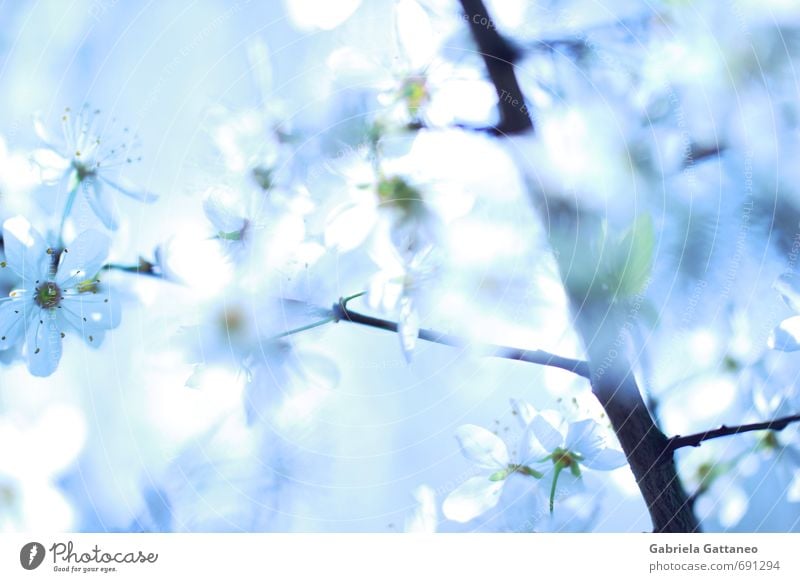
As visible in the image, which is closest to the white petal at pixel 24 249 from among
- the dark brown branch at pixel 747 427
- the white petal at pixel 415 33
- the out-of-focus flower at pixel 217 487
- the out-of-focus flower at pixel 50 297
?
the out-of-focus flower at pixel 50 297

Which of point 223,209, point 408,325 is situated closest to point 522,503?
point 408,325

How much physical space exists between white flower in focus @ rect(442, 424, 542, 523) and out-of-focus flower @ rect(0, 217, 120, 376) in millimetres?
220

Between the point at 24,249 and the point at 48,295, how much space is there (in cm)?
3

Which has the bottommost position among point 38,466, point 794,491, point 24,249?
point 794,491

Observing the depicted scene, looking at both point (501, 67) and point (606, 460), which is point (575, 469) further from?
point (501, 67)

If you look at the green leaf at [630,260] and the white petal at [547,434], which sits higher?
the green leaf at [630,260]

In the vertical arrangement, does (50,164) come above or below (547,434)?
above

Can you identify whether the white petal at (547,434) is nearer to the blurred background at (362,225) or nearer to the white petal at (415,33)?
the blurred background at (362,225)

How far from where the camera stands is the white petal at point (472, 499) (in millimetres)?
478

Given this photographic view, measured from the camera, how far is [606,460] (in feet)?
1.57

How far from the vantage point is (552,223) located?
0.48 m
